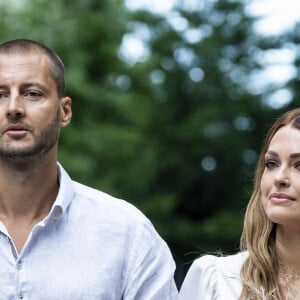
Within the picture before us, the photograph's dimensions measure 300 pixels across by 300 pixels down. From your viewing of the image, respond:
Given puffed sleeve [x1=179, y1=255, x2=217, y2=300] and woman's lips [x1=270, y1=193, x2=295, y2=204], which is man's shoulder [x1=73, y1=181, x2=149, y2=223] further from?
woman's lips [x1=270, y1=193, x2=295, y2=204]

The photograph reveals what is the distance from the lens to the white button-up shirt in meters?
4.08

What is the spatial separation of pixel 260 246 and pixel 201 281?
305 mm

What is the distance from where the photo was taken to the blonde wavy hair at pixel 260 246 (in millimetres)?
4383

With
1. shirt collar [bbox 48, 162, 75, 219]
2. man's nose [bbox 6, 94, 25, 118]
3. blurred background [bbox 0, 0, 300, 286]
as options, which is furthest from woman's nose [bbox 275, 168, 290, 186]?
blurred background [bbox 0, 0, 300, 286]

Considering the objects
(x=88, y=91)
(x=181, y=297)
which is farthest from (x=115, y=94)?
(x=181, y=297)

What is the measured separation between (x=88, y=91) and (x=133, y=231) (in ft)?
42.2

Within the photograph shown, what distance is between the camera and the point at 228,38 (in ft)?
62.5

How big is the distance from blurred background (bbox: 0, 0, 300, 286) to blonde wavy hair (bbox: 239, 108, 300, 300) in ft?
40.7

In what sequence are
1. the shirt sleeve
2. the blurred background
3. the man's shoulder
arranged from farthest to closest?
the blurred background → the man's shoulder → the shirt sleeve

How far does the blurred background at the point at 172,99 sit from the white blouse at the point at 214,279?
1237 centimetres

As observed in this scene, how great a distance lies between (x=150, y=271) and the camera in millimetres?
4223

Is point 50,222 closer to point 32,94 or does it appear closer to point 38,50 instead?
point 32,94

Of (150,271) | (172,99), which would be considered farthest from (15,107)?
(172,99)

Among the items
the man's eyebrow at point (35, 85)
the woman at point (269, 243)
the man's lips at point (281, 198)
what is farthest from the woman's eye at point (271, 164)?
the man's eyebrow at point (35, 85)
